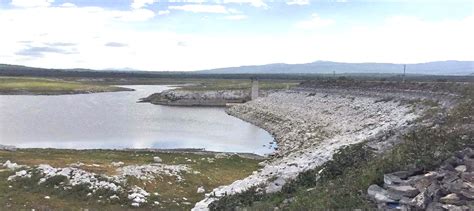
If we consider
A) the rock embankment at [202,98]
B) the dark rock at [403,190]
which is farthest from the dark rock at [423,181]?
the rock embankment at [202,98]

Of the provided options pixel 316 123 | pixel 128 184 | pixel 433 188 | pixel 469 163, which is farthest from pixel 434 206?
pixel 316 123

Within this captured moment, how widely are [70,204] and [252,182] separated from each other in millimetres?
8064

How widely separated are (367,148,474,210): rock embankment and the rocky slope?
230 inches

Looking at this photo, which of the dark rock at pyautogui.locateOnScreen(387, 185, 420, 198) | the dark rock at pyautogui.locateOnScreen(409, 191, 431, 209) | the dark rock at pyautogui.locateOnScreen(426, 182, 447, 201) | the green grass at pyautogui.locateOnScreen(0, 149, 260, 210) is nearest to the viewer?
the dark rock at pyautogui.locateOnScreen(409, 191, 431, 209)

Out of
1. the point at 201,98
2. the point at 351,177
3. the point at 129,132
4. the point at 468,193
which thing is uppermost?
the point at 468,193

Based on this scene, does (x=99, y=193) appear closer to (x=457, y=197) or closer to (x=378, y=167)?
(x=378, y=167)

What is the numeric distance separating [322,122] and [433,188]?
42696 millimetres

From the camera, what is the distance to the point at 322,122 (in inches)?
2096

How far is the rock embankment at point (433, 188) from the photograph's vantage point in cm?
1024

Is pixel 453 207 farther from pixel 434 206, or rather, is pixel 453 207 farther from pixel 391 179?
pixel 391 179

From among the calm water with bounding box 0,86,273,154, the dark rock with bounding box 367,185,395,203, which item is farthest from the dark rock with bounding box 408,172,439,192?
the calm water with bounding box 0,86,273,154

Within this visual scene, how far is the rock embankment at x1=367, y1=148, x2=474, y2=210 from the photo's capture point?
33.6ft

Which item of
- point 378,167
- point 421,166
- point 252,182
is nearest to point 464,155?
point 421,166

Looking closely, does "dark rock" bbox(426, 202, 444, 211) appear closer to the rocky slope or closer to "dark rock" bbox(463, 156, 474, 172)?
"dark rock" bbox(463, 156, 474, 172)
